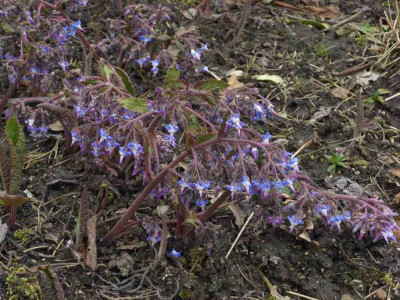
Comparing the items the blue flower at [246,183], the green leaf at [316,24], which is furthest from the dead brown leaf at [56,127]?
the green leaf at [316,24]

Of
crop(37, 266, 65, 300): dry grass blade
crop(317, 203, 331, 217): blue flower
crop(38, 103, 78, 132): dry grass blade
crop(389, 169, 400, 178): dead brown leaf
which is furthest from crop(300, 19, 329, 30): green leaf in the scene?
crop(37, 266, 65, 300): dry grass blade

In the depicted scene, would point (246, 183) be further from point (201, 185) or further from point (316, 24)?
point (316, 24)

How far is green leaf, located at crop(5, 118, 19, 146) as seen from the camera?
2.62 m

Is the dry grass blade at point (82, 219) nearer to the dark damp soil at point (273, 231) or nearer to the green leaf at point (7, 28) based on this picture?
the dark damp soil at point (273, 231)

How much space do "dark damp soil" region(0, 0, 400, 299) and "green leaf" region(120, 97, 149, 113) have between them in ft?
2.31

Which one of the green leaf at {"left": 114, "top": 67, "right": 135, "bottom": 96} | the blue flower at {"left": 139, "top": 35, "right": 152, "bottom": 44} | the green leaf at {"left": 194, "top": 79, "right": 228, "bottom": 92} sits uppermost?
the green leaf at {"left": 194, "top": 79, "right": 228, "bottom": 92}

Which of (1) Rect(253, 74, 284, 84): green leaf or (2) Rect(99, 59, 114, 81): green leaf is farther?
(1) Rect(253, 74, 284, 84): green leaf

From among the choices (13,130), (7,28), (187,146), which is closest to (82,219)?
(13,130)

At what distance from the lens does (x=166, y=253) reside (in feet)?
8.67

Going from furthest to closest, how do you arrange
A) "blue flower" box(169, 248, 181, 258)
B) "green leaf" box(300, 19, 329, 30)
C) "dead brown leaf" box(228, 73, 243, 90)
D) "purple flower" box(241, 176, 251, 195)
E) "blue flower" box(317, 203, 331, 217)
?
"green leaf" box(300, 19, 329, 30)
"dead brown leaf" box(228, 73, 243, 90)
"blue flower" box(169, 248, 181, 258)
"blue flower" box(317, 203, 331, 217)
"purple flower" box(241, 176, 251, 195)

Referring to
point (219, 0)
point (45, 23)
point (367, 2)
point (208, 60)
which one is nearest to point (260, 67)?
point (208, 60)

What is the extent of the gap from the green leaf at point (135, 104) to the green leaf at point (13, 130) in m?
0.70

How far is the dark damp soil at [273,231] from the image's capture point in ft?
8.40

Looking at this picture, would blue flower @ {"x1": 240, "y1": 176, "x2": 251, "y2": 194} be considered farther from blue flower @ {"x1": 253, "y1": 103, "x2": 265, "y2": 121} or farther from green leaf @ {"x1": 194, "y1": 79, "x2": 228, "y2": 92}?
green leaf @ {"x1": 194, "y1": 79, "x2": 228, "y2": 92}
